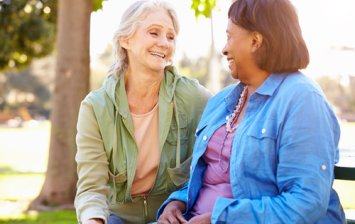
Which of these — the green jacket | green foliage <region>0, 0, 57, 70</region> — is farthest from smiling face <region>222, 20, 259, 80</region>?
green foliage <region>0, 0, 57, 70</region>

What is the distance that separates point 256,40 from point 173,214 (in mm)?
851

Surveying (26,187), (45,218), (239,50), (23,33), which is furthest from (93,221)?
(23,33)

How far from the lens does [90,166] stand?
3.35 meters

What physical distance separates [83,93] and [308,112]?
6.36 m

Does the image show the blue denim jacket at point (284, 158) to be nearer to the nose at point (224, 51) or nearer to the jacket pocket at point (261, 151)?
the jacket pocket at point (261, 151)

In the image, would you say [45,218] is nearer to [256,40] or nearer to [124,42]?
[124,42]

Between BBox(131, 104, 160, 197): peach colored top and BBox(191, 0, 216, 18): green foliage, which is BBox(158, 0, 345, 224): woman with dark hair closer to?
BBox(131, 104, 160, 197): peach colored top

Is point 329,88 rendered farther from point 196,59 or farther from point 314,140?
point 314,140

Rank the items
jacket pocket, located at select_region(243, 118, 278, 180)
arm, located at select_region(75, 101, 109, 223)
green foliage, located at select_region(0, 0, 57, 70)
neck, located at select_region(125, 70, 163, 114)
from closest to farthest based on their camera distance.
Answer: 1. jacket pocket, located at select_region(243, 118, 278, 180)
2. arm, located at select_region(75, 101, 109, 223)
3. neck, located at select_region(125, 70, 163, 114)
4. green foliage, located at select_region(0, 0, 57, 70)

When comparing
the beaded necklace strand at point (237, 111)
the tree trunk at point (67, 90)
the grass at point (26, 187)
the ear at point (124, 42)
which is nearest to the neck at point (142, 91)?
the ear at point (124, 42)

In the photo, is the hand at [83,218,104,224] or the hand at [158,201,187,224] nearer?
the hand at [158,201,187,224]

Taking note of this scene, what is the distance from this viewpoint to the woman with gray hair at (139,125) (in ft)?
11.1

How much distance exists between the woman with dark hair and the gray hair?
2.26 ft

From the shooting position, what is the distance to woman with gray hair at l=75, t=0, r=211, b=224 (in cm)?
339
